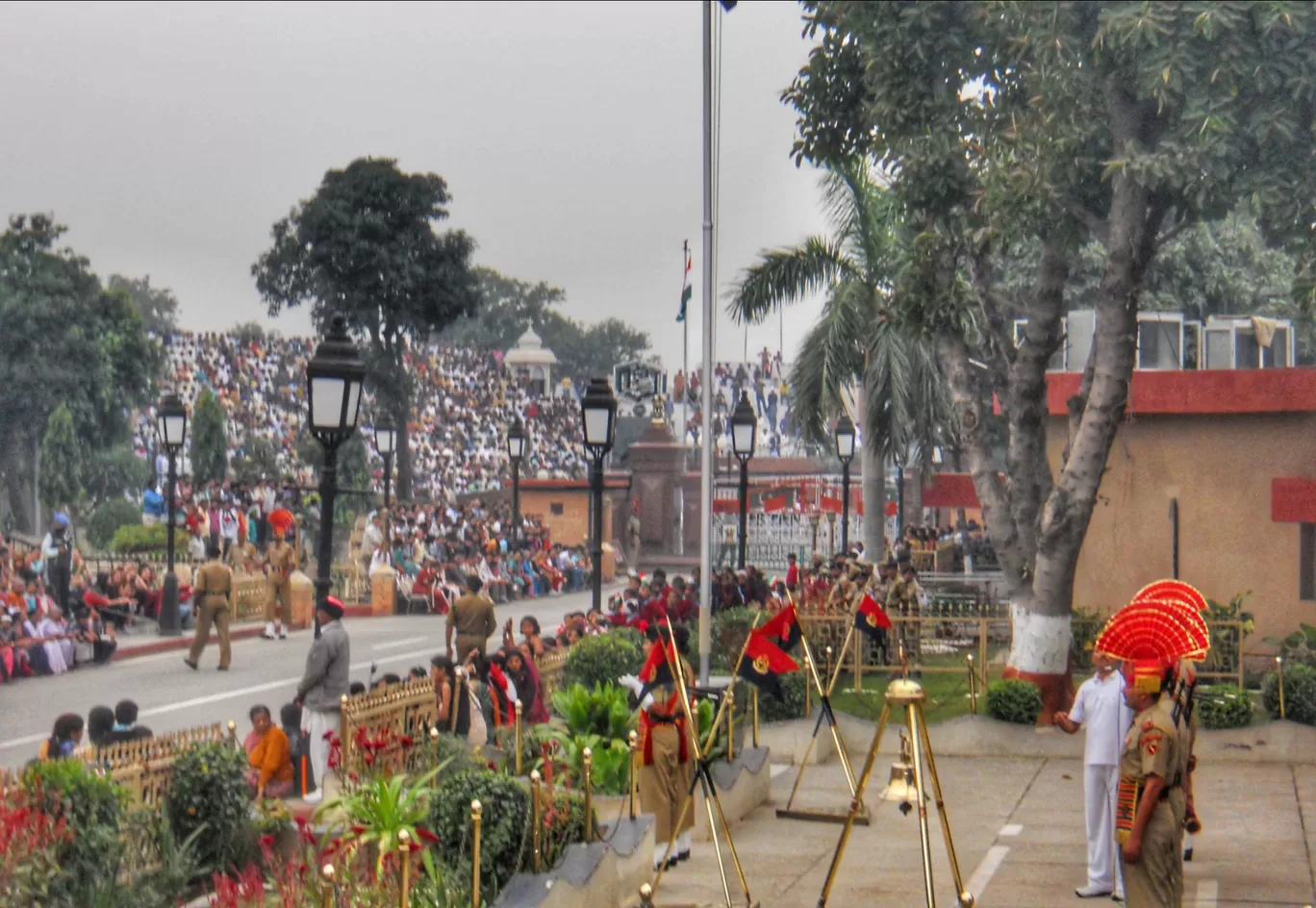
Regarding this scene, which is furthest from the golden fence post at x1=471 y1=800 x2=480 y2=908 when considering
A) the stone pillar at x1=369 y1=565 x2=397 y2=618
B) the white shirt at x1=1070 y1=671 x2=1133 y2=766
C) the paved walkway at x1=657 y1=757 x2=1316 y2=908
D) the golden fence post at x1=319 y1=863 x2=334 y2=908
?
the stone pillar at x1=369 y1=565 x2=397 y2=618

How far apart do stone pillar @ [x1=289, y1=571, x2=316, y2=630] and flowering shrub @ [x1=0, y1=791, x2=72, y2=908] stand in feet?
62.1

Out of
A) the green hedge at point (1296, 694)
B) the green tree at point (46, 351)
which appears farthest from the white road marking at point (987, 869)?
the green tree at point (46, 351)

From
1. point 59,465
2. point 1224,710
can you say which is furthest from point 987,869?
point 59,465

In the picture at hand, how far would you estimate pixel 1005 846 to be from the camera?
12188 millimetres

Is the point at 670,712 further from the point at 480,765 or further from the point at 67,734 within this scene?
the point at 67,734

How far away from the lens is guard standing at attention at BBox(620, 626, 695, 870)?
10.9m

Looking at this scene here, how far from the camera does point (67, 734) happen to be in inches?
430

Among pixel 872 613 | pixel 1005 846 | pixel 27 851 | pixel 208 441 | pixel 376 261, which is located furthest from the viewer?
pixel 376 261

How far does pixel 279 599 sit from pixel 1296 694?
52.3 ft

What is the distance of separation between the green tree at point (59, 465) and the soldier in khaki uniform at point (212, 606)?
61.2 feet

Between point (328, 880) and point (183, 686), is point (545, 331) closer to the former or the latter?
point (183, 686)

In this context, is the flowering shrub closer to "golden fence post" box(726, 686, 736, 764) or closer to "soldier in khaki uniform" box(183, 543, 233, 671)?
"golden fence post" box(726, 686, 736, 764)

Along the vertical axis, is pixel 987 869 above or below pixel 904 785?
below

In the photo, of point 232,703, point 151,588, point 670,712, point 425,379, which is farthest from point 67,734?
point 425,379
